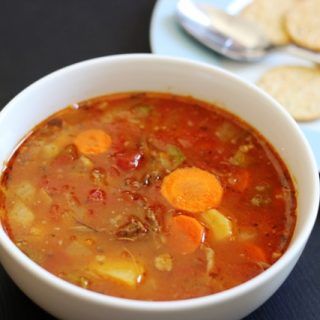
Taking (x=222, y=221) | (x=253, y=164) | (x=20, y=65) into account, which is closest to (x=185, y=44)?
(x=20, y=65)

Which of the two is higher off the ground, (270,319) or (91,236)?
(91,236)

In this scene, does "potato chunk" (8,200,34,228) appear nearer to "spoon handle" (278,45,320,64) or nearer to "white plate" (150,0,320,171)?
"white plate" (150,0,320,171)

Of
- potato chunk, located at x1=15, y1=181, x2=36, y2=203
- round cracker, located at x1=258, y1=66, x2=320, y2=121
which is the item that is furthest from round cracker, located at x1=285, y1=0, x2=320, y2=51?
potato chunk, located at x1=15, y1=181, x2=36, y2=203

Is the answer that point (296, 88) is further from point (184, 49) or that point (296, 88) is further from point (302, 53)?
point (184, 49)

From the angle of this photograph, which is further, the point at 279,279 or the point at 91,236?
the point at 91,236

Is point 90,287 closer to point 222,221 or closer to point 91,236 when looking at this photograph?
point 91,236

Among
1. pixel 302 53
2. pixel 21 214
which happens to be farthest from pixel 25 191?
pixel 302 53

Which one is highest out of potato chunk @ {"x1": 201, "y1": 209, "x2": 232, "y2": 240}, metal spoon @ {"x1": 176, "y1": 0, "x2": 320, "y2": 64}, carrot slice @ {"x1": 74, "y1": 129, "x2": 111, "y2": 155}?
potato chunk @ {"x1": 201, "y1": 209, "x2": 232, "y2": 240}
